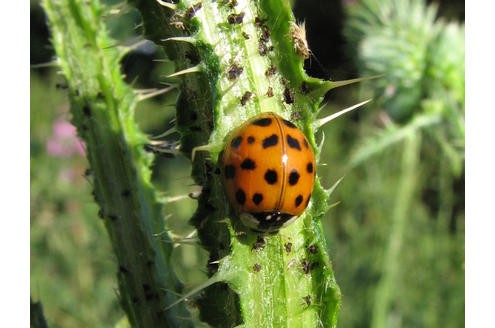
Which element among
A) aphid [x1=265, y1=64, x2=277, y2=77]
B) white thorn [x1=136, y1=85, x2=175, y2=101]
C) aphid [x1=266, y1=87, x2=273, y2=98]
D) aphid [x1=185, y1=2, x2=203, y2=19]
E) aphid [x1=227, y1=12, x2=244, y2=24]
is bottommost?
aphid [x1=266, y1=87, x2=273, y2=98]

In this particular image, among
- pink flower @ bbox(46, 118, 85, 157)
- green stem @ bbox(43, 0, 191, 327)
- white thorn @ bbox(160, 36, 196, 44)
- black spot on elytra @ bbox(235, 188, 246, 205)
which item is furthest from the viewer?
pink flower @ bbox(46, 118, 85, 157)

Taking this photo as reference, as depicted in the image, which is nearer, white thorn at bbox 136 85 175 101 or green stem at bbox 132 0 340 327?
green stem at bbox 132 0 340 327

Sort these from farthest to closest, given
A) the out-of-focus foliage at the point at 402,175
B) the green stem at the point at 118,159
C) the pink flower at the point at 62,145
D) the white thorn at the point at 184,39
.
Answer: the pink flower at the point at 62,145 < the out-of-focus foliage at the point at 402,175 < the green stem at the point at 118,159 < the white thorn at the point at 184,39

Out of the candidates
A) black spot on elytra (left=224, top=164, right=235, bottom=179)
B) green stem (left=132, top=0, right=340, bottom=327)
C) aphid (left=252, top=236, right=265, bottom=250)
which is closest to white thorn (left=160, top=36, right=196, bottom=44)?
green stem (left=132, top=0, right=340, bottom=327)

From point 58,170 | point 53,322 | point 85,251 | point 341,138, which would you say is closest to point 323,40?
point 341,138

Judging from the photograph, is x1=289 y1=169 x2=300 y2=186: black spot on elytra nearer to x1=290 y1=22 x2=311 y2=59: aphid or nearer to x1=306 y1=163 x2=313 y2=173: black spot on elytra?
x1=306 y1=163 x2=313 y2=173: black spot on elytra

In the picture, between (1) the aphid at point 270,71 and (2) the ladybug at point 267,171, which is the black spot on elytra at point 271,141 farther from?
(1) the aphid at point 270,71

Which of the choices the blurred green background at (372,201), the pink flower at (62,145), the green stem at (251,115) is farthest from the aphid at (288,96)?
the pink flower at (62,145)

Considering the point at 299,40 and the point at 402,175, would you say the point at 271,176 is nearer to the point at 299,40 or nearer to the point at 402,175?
the point at 299,40

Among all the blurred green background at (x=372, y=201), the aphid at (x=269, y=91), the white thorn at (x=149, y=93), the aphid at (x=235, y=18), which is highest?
the aphid at (x=235, y=18)
